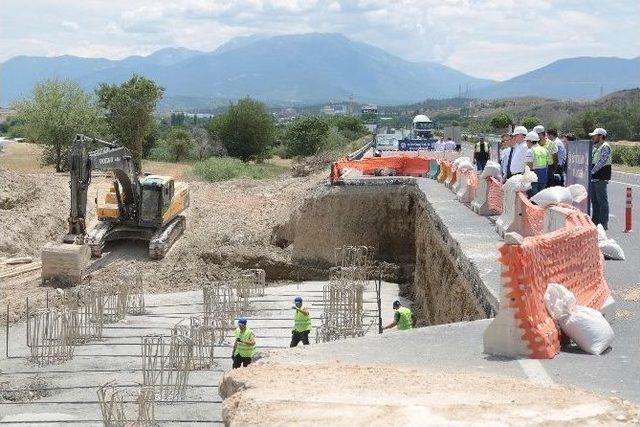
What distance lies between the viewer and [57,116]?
52125mm

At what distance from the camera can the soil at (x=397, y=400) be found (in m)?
6.07

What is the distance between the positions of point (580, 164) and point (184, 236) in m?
18.9

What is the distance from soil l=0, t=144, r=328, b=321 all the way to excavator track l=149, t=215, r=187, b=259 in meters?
0.27

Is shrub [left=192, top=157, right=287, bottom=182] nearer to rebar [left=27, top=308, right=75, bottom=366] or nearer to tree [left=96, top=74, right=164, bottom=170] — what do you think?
tree [left=96, top=74, right=164, bottom=170]

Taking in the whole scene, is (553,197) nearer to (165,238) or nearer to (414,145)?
(165,238)

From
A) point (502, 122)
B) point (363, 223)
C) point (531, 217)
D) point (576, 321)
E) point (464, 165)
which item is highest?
point (502, 122)

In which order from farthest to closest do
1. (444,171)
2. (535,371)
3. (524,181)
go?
(444,171), (524,181), (535,371)

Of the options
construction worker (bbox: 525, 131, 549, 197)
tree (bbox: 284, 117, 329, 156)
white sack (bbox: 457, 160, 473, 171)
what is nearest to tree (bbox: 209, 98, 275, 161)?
tree (bbox: 284, 117, 329, 156)

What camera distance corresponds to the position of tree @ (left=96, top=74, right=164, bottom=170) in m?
56.8

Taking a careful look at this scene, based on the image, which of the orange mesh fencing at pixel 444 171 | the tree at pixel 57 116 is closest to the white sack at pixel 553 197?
the orange mesh fencing at pixel 444 171

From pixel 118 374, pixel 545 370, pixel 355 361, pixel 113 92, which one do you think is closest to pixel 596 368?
pixel 545 370

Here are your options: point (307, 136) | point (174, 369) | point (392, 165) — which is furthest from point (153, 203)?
point (307, 136)

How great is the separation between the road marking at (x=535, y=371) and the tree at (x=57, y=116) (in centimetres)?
4621

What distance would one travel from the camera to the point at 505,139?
22078 millimetres
